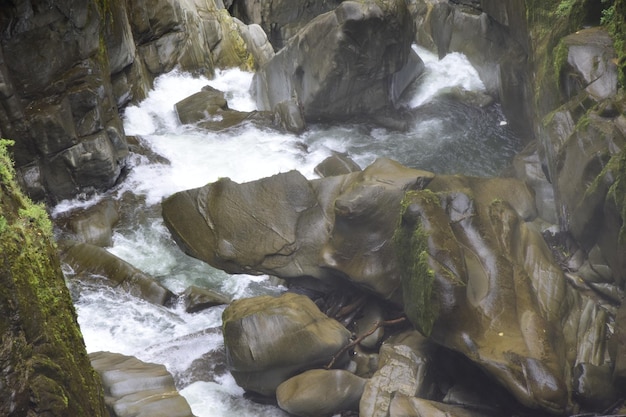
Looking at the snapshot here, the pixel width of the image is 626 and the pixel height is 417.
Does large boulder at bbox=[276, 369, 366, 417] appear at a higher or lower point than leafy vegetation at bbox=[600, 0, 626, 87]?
lower

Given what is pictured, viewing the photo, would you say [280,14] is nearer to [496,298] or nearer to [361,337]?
[361,337]

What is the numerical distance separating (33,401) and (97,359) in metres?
4.06

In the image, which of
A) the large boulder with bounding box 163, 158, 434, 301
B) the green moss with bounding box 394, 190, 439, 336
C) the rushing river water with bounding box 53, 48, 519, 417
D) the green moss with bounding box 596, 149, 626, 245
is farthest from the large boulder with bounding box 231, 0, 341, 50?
the green moss with bounding box 596, 149, 626, 245

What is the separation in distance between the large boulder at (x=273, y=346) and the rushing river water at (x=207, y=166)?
373mm

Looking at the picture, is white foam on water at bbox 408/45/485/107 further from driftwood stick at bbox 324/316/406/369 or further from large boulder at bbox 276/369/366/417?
large boulder at bbox 276/369/366/417

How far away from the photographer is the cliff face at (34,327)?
428cm

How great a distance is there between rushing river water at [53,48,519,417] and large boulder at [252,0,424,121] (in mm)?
663

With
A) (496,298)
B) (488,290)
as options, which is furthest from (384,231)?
(496,298)

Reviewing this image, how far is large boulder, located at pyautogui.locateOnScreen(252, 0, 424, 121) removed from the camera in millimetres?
15242

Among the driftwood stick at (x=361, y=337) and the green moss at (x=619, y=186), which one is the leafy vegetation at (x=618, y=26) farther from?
the driftwood stick at (x=361, y=337)

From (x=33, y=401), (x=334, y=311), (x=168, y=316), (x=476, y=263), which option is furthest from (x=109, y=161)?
(x=33, y=401)

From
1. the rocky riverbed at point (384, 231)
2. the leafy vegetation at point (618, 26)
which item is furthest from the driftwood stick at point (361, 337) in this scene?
the leafy vegetation at point (618, 26)

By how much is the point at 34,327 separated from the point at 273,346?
3937 millimetres

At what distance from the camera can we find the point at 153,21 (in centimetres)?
1784
